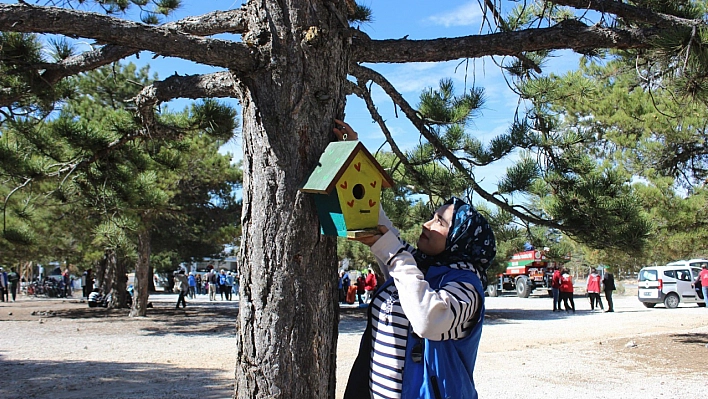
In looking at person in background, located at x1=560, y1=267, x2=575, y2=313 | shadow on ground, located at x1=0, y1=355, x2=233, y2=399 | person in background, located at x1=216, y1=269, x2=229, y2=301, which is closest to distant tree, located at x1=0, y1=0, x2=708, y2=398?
shadow on ground, located at x1=0, y1=355, x2=233, y2=399

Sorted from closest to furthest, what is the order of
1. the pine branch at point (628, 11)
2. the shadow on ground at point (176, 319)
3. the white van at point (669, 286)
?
the pine branch at point (628, 11)
the shadow on ground at point (176, 319)
the white van at point (669, 286)

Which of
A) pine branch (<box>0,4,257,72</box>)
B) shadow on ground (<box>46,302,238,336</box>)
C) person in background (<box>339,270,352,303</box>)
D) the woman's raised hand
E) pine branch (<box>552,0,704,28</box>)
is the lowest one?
shadow on ground (<box>46,302,238,336</box>)

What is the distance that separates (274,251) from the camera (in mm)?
2307

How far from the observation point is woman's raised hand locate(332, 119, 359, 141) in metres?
2.46

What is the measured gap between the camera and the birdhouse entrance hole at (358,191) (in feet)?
7.53

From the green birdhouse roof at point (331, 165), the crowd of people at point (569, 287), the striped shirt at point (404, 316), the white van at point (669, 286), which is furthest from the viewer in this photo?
the white van at point (669, 286)

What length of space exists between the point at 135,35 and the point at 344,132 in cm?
98

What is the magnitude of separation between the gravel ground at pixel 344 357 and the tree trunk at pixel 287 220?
14.3 ft

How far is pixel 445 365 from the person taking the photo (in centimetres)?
209

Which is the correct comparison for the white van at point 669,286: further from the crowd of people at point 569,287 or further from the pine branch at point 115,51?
the pine branch at point 115,51

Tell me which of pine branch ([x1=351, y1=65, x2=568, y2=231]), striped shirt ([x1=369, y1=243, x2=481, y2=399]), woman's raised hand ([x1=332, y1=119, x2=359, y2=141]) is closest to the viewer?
striped shirt ([x1=369, y1=243, x2=481, y2=399])

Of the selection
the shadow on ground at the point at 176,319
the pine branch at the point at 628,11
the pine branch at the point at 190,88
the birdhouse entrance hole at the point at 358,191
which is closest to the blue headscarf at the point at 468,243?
the birdhouse entrance hole at the point at 358,191

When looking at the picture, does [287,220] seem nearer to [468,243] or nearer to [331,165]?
[331,165]

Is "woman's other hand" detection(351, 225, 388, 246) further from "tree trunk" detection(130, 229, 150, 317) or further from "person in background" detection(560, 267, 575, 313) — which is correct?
"person in background" detection(560, 267, 575, 313)
